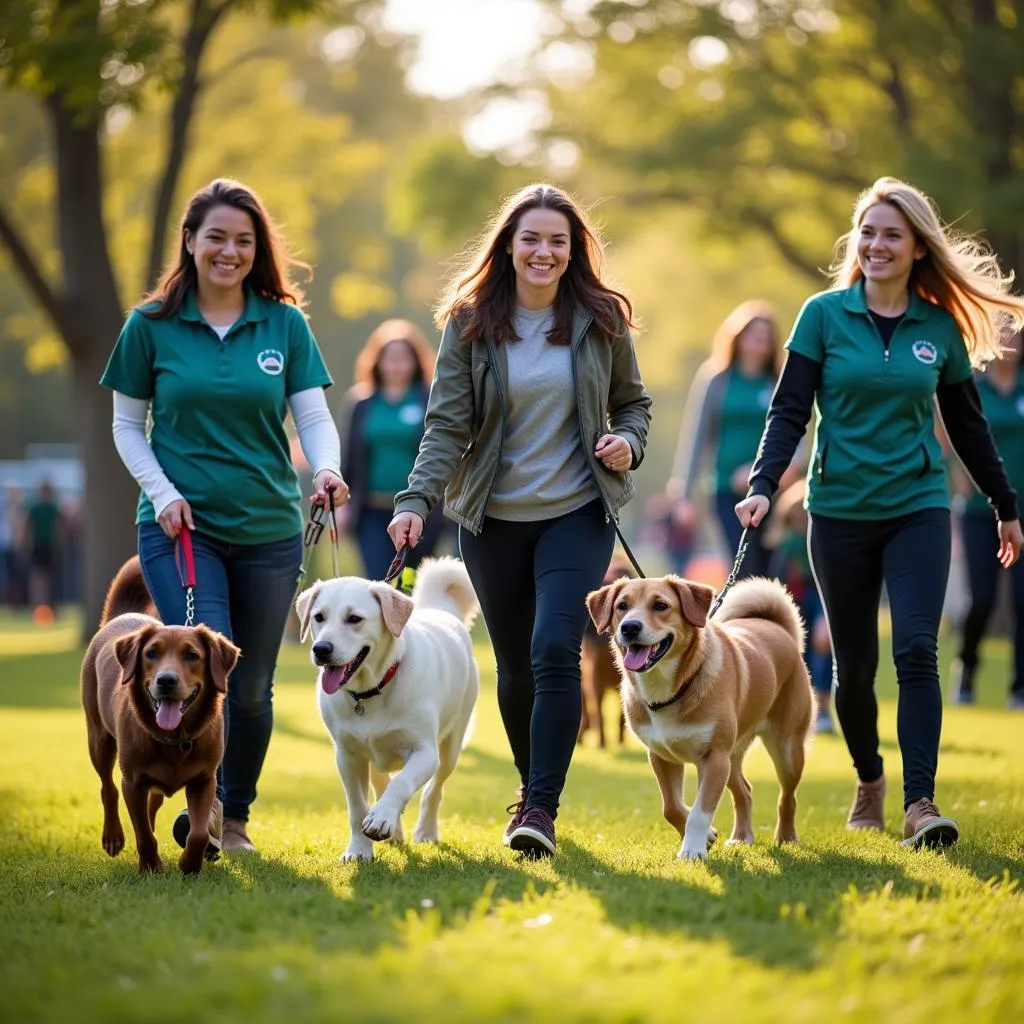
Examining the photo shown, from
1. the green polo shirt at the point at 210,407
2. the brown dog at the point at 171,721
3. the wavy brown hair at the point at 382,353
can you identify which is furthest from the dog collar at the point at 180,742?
the wavy brown hair at the point at 382,353

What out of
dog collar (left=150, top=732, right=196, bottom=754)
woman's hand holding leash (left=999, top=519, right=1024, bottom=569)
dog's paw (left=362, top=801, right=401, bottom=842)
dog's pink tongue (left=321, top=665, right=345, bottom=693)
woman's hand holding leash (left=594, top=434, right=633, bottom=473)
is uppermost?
woman's hand holding leash (left=594, top=434, right=633, bottom=473)

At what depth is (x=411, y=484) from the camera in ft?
21.7

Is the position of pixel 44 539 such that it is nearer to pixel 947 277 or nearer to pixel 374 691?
pixel 374 691

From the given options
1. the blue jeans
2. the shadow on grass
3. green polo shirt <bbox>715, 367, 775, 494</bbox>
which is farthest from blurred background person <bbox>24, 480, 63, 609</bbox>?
the shadow on grass

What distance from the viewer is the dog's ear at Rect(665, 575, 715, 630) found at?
648cm

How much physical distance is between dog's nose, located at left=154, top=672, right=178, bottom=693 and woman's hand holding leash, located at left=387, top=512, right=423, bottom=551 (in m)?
1.02

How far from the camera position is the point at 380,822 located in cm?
626

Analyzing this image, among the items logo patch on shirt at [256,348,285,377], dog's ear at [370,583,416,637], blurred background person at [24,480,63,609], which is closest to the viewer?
dog's ear at [370,583,416,637]

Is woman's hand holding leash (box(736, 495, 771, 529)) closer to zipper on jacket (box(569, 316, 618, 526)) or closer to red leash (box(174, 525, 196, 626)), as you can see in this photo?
zipper on jacket (box(569, 316, 618, 526))

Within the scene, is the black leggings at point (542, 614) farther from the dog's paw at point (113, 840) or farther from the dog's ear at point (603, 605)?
the dog's paw at point (113, 840)

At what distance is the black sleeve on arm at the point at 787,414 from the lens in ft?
23.2

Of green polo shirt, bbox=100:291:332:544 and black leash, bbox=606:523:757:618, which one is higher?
green polo shirt, bbox=100:291:332:544

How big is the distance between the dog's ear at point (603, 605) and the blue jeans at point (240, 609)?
54.1 inches

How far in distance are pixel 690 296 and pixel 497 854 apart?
100.0ft
